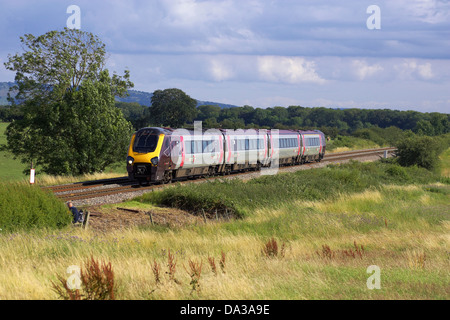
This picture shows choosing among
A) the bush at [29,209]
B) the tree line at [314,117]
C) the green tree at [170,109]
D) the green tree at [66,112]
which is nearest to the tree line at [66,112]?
the green tree at [66,112]

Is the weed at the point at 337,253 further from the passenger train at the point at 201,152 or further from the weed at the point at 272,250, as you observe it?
the passenger train at the point at 201,152

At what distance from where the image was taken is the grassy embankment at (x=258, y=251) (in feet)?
25.3

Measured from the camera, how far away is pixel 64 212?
49.1ft

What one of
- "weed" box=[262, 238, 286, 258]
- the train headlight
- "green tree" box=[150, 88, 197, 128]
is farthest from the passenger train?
"green tree" box=[150, 88, 197, 128]

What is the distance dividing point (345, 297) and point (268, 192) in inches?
619

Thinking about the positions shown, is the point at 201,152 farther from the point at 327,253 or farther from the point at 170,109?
the point at 170,109

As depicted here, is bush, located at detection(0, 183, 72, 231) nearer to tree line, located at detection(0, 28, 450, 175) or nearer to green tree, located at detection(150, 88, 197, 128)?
tree line, located at detection(0, 28, 450, 175)

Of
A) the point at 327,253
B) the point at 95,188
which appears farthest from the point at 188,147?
the point at 327,253

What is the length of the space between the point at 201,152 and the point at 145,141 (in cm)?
Result: 385

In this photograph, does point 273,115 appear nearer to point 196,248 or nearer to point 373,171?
point 373,171

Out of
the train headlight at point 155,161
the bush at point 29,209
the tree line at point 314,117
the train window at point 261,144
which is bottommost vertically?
the bush at point 29,209

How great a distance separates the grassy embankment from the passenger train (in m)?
3.62

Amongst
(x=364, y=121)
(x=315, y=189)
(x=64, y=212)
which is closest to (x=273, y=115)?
(x=364, y=121)

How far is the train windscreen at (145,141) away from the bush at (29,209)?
9812 millimetres
